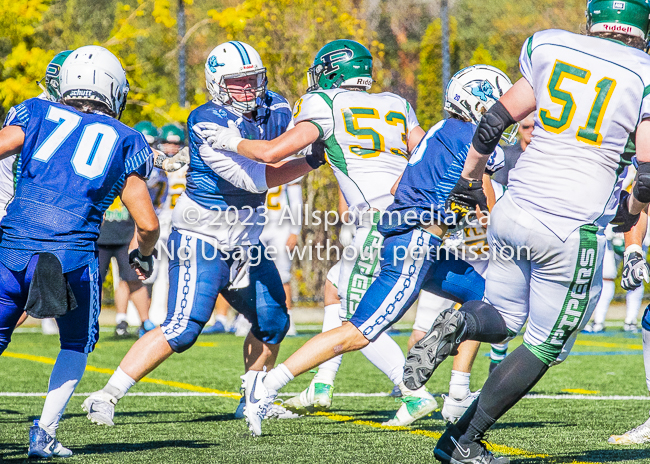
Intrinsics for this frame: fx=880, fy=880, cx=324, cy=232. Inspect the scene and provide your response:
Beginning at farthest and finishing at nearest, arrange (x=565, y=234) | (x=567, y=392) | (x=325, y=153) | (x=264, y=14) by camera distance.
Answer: (x=264, y=14), (x=567, y=392), (x=325, y=153), (x=565, y=234)

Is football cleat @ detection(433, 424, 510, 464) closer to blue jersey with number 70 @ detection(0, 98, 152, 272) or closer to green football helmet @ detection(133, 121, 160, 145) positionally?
blue jersey with number 70 @ detection(0, 98, 152, 272)

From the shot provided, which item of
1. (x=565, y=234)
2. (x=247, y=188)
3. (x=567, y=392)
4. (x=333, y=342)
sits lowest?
(x=567, y=392)

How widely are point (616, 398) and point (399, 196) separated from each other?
2.29m

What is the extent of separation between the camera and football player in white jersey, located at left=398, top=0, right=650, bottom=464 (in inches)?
119

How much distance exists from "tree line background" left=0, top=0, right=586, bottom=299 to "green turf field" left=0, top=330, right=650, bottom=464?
9.77ft

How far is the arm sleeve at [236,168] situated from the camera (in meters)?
4.59

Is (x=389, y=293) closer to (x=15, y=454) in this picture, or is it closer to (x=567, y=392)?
(x=15, y=454)

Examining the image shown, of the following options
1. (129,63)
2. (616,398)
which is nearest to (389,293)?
(616,398)

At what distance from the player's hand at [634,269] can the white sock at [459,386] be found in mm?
1248

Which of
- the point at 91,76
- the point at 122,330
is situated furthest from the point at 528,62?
the point at 122,330

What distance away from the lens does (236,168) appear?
4590 millimetres

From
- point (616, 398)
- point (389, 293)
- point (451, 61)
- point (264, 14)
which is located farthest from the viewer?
point (451, 61)

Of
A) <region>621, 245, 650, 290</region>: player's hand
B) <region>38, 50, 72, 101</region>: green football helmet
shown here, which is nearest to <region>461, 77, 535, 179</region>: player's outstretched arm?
<region>621, 245, 650, 290</region>: player's hand

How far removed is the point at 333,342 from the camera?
3.98 m
